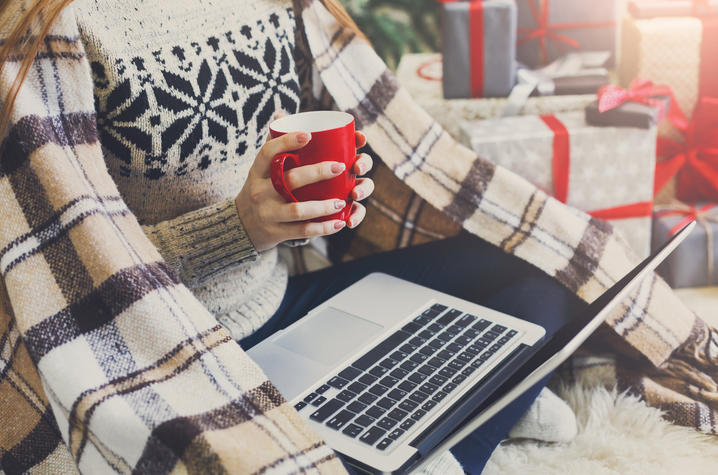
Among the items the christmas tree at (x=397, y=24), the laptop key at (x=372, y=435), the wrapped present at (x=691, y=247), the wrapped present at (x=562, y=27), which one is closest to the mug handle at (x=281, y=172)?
the laptop key at (x=372, y=435)

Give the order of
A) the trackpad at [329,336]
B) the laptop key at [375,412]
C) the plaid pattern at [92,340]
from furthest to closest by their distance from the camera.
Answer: the trackpad at [329,336], the laptop key at [375,412], the plaid pattern at [92,340]

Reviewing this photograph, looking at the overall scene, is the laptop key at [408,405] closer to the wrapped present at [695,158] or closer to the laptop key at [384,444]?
the laptop key at [384,444]

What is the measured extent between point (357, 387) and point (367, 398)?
2 cm

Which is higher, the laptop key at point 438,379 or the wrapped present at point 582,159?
the wrapped present at point 582,159

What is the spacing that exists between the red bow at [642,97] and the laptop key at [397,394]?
0.66 metres

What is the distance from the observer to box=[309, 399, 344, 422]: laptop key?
2.30 feet

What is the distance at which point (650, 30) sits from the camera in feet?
4.19

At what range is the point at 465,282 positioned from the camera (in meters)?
0.96

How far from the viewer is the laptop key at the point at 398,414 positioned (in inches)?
27.1

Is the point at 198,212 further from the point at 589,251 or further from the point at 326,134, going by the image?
the point at 589,251

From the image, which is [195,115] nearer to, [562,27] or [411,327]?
[411,327]

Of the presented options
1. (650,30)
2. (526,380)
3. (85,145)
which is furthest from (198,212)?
(650,30)

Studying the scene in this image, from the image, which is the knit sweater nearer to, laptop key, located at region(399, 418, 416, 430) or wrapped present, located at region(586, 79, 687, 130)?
laptop key, located at region(399, 418, 416, 430)

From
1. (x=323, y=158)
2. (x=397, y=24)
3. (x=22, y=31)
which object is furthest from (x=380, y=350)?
(x=397, y=24)
